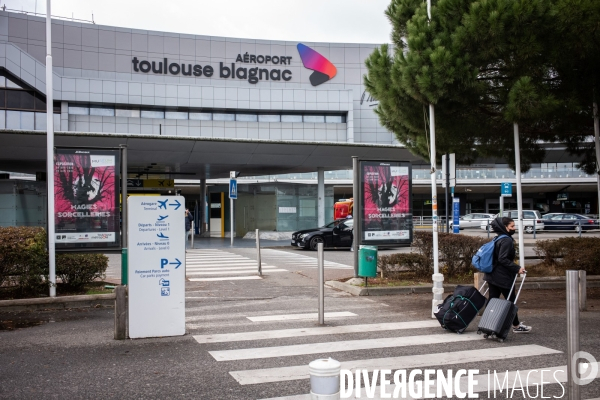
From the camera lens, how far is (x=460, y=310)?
830cm

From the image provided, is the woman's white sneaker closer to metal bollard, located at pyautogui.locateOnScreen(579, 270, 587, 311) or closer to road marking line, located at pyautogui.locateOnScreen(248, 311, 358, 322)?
metal bollard, located at pyautogui.locateOnScreen(579, 270, 587, 311)

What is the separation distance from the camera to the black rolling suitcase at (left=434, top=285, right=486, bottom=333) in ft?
27.2

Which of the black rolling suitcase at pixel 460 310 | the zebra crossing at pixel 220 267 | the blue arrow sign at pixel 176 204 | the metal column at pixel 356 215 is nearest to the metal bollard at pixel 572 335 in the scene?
the black rolling suitcase at pixel 460 310

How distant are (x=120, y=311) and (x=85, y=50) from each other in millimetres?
32776

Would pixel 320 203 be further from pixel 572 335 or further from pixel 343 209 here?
pixel 572 335

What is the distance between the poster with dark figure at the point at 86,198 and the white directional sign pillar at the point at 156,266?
12.8ft

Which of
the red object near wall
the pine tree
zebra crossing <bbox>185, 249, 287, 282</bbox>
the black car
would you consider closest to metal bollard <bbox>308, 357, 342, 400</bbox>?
the pine tree

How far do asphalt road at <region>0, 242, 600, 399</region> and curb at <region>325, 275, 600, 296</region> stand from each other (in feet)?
1.58

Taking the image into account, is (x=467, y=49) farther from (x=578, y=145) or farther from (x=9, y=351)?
(x=9, y=351)

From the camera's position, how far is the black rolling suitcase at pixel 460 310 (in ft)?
27.2

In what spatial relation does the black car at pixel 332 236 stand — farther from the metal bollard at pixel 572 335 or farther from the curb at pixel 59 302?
the metal bollard at pixel 572 335

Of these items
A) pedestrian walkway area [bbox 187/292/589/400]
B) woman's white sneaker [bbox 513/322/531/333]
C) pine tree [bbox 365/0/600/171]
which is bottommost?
pedestrian walkway area [bbox 187/292/589/400]

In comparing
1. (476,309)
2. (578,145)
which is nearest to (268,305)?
(476,309)

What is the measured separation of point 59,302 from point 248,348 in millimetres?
4743
